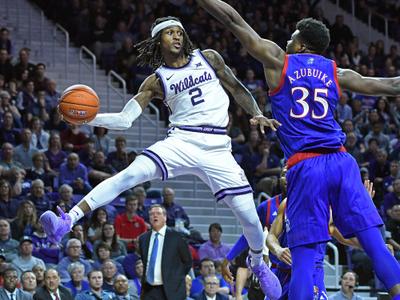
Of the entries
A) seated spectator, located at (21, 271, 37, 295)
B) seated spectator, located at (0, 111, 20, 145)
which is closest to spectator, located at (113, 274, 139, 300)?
seated spectator, located at (21, 271, 37, 295)

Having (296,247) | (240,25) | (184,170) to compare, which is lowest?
(296,247)

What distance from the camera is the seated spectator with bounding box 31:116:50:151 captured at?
686 inches

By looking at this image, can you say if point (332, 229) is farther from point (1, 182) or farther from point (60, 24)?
point (60, 24)

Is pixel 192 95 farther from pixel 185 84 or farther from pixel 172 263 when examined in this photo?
pixel 172 263

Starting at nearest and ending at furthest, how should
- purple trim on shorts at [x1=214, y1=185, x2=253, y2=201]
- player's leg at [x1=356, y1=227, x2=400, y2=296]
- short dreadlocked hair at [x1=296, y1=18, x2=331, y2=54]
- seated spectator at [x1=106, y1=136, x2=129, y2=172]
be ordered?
player's leg at [x1=356, y1=227, x2=400, y2=296] → short dreadlocked hair at [x1=296, y1=18, x2=331, y2=54] → purple trim on shorts at [x1=214, y1=185, x2=253, y2=201] → seated spectator at [x1=106, y1=136, x2=129, y2=172]

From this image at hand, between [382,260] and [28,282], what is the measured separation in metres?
7.04

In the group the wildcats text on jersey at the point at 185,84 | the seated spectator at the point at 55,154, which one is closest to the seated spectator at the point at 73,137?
the seated spectator at the point at 55,154

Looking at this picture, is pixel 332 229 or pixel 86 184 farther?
pixel 86 184

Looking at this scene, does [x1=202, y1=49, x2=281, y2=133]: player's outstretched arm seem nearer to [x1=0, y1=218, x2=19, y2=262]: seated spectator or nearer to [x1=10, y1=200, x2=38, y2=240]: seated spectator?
[x1=0, y1=218, x2=19, y2=262]: seated spectator

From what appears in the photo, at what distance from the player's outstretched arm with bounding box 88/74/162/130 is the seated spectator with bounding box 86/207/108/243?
6101 mm

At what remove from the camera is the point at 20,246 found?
1442cm

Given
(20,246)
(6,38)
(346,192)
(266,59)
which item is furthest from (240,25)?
(6,38)

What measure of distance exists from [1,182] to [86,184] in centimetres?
165

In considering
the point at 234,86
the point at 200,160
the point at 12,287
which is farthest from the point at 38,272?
the point at 234,86
